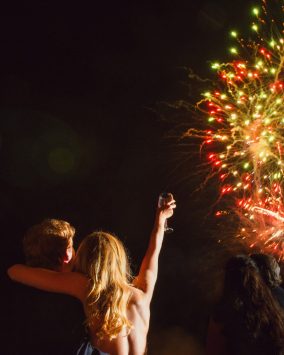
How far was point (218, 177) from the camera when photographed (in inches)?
341

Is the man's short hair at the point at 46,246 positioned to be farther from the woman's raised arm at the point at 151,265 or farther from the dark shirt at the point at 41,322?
the woman's raised arm at the point at 151,265

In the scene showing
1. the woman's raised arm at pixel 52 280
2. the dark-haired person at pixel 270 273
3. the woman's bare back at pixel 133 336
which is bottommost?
the woman's bare back at pixel 133 336

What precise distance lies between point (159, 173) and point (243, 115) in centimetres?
230

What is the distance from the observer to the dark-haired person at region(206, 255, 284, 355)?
237cm

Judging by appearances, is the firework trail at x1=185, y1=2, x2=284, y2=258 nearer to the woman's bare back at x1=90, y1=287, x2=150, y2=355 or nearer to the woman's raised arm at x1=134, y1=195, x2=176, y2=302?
the woman's raised arm at x1=134, y1=195, x2=176, y2=302

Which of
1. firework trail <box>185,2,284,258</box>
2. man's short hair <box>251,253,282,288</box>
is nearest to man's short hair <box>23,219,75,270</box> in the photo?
man's short hair <box>251,253,282,288</box>

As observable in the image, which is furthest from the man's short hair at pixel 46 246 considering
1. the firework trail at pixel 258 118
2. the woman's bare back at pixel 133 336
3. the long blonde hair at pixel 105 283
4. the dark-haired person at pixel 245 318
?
the firework trail at pixel 258 118

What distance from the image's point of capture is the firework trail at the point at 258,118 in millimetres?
5949

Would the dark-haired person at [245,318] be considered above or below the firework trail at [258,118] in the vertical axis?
below

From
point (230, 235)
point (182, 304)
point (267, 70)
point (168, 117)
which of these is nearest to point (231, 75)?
point (267, 70)

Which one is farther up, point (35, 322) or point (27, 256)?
point (27, 256)

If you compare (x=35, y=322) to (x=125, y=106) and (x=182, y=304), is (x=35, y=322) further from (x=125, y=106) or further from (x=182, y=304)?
(x=125, y=106)

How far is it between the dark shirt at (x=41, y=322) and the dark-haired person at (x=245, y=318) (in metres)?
0.96

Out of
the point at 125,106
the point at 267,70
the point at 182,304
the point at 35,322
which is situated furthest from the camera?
the point at 125,106
